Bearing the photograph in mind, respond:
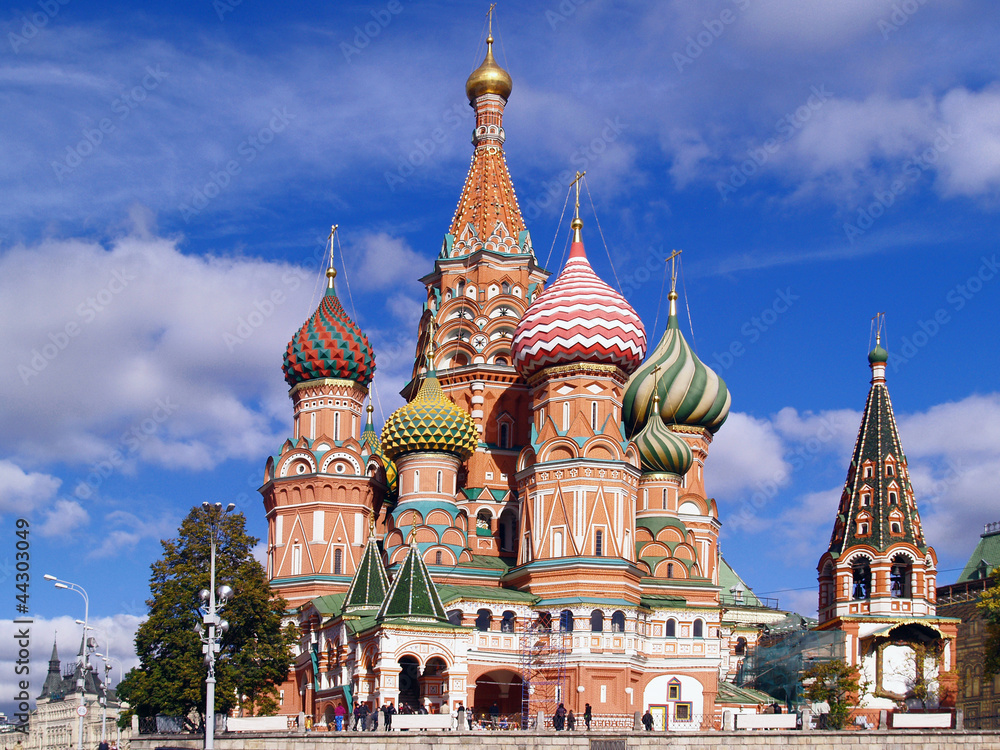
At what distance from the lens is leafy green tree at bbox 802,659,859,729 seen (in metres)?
41.2

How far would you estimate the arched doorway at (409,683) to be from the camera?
39.6 metres

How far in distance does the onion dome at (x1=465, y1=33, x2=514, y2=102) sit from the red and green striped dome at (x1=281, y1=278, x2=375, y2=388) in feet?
39.0

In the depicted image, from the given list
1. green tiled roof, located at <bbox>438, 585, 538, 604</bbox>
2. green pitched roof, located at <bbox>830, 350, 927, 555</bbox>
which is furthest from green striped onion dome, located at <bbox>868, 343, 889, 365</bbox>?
green tiled roof, located at <bbox>438, 585, 538, 604</bbox>

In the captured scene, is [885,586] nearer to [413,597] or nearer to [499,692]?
[499,692]

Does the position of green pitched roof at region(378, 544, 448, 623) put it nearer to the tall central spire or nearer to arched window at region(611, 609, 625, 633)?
arched window at region(611, 609, 625, 633)

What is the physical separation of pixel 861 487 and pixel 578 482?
13.9 metres

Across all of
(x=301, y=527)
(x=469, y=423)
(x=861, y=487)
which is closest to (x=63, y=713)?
(x=301, y=527)

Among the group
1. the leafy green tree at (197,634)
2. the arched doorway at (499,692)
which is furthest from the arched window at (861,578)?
the leafy green tree at (197,634)

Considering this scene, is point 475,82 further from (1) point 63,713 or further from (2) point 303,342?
(1) point 63,713

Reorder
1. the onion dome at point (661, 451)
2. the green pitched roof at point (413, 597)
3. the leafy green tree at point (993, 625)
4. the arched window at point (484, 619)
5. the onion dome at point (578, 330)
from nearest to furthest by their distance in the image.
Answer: the green pitched roof at point (413, 597)
the leafy green tree at point (993, 625)
the arched window at point (484, 619)
the onion dome at point (578, 330)
the onion dome at point (661, 451)

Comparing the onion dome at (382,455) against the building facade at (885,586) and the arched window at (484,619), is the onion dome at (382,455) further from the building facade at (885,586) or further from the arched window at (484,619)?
the building facade at (885,586)

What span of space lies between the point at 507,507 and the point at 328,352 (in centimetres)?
878

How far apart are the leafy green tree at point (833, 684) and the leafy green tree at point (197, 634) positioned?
16842 mm

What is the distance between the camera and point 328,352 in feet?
159
